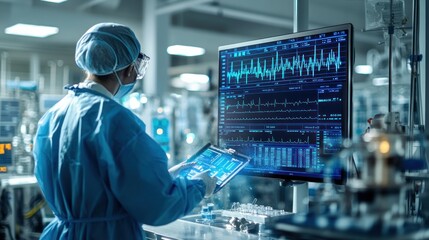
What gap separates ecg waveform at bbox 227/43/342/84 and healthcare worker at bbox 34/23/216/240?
484 mm

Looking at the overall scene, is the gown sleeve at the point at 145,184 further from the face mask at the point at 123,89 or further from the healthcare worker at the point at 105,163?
the face mask at the point at 123,89

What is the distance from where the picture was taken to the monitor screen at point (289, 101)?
5.33ft

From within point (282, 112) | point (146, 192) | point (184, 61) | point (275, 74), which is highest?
point (184, 61)

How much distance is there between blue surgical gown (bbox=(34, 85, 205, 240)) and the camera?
4.83 ft

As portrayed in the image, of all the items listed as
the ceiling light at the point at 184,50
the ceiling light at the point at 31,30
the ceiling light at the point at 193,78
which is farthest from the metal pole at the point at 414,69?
the ceiling light at the point at 193,78

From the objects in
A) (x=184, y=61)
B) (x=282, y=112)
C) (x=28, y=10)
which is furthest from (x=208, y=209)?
(x=184, y=61)

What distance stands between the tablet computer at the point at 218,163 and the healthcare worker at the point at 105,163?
117mm

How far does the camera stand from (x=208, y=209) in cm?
200

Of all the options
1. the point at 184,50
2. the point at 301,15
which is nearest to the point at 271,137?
the point at 301,15

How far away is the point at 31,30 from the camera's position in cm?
662

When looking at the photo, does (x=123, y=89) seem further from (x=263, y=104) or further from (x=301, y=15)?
(x=301, y=15)

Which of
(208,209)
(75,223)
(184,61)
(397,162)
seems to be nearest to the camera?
(397,162)

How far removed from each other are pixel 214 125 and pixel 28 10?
117 inches

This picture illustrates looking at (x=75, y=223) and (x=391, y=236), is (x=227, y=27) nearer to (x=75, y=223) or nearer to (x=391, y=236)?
(x=75, y=223)
